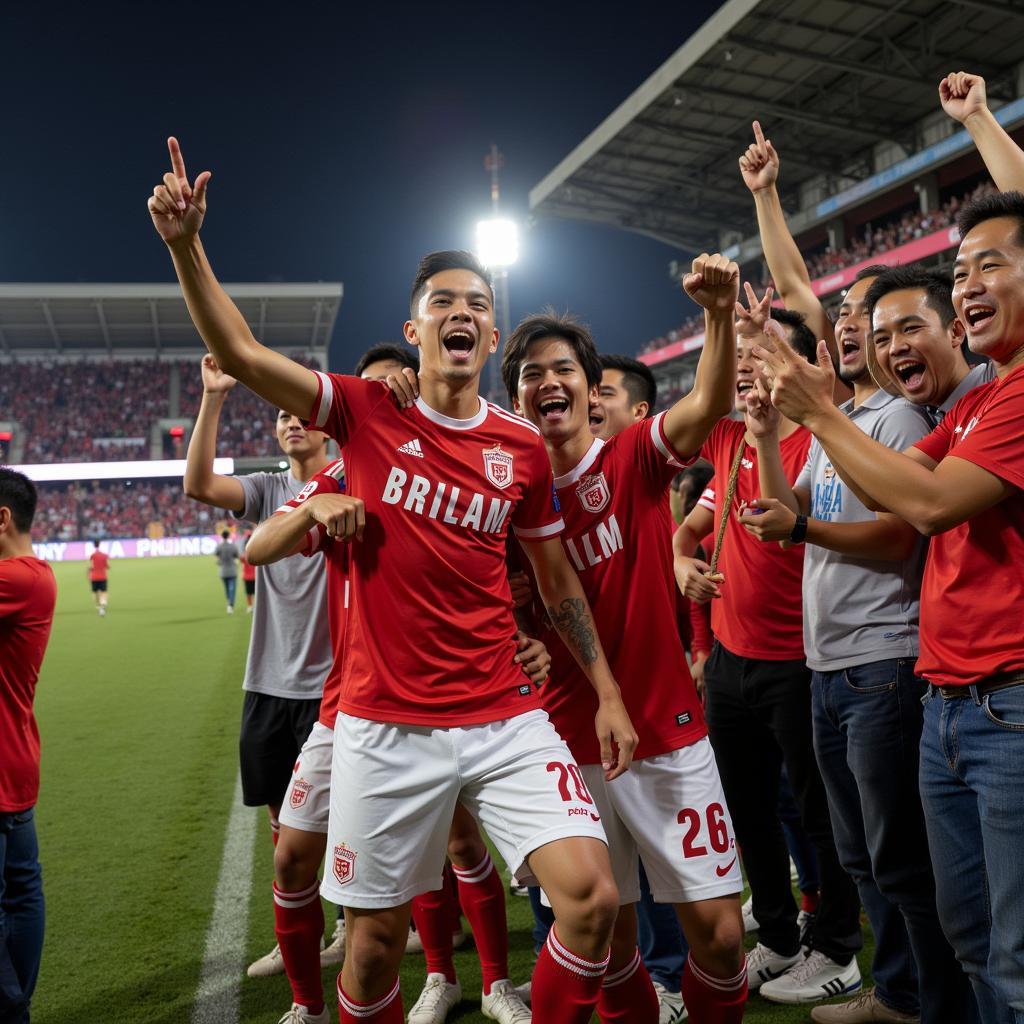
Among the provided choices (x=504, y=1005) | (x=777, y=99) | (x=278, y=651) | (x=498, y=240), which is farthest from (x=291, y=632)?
(x=498, y=240)

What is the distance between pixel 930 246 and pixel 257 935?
24.8 metres

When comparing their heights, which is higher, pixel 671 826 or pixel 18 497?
pixel 18 497

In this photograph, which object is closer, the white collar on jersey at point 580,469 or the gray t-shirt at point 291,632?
the white collar on jersey at point 580,469

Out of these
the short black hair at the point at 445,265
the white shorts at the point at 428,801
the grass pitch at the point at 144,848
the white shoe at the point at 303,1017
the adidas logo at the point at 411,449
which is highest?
the short black hair at the point at 445,265

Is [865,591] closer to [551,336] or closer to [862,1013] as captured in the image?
[551,336]

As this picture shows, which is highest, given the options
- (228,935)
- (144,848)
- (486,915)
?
(486,915)

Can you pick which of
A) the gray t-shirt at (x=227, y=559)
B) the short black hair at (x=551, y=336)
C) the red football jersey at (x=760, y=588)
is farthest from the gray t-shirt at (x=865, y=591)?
the gray t-shirt at (x=227, y=559)

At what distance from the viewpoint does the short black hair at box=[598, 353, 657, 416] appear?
404 centimetres

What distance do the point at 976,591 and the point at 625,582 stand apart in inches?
43.5

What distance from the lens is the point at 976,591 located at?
2.22 metres

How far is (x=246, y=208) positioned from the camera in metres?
81.2

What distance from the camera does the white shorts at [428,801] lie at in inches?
98.2

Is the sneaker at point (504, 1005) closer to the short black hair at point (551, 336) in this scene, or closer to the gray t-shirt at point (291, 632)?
the gray t-shirt at point (291, 632)

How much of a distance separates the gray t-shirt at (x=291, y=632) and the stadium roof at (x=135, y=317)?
38.9 metres
